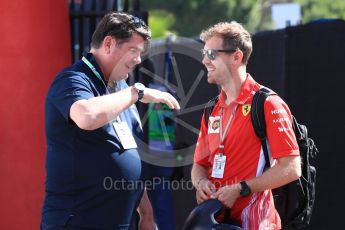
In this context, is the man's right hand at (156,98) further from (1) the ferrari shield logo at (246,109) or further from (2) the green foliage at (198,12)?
(2) the green foliage at (198,12)

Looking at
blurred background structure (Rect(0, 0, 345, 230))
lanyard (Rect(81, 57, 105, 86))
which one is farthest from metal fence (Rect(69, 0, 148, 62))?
lanyard (Rect(81, 57, 105, 86))

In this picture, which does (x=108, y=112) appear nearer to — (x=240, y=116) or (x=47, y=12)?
(x=240, y=116)

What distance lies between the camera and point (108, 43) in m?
3.83

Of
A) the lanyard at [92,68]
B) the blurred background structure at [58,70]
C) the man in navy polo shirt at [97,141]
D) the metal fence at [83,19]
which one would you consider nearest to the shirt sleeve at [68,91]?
the man in navy polo shirt at [97,141]

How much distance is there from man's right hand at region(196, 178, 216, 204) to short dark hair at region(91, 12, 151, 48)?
2.95 ft

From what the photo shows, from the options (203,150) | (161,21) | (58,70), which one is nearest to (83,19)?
(58,70)

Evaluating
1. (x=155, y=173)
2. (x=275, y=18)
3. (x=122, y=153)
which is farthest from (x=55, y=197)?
(x=275, y=18)

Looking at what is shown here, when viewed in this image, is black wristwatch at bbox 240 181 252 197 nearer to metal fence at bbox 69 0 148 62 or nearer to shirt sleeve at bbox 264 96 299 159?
shirt sleeve at bbox 264 96 299 159

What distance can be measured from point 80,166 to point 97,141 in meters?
0.16

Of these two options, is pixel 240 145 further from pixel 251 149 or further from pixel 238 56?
pixel 238 56

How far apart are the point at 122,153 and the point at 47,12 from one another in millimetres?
1994

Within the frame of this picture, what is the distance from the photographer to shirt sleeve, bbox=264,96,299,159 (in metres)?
3.67

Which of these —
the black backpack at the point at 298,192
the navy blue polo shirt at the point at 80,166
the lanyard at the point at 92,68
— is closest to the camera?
the navy blue polo shirt at the point at 80,166

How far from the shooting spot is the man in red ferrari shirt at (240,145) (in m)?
3.69
